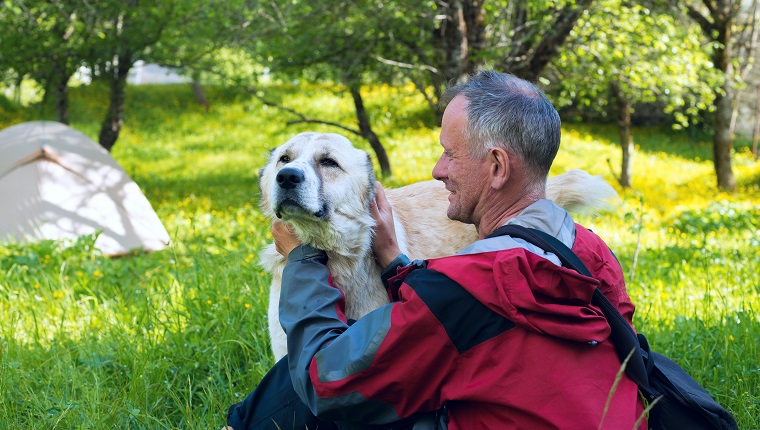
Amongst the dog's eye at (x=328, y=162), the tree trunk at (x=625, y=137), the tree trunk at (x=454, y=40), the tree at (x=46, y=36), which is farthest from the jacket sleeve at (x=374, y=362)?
the tree trunk at (x=625, y=137)

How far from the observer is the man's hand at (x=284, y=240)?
2.57m

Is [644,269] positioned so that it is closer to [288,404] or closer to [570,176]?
[570,176]

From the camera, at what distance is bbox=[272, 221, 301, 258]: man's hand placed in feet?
8.42

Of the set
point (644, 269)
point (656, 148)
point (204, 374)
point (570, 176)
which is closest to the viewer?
point (204, 374)

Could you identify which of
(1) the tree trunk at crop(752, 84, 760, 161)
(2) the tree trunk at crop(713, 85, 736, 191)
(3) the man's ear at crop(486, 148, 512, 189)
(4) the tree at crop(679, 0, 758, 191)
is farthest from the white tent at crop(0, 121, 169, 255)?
(1) the tree trunk at crop(752, 84, 760, 161)

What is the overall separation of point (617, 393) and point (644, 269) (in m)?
4.30

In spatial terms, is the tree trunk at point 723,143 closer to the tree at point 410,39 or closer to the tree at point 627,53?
the tree at point 627,53

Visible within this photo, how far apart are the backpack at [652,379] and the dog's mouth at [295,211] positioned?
929 millimetres

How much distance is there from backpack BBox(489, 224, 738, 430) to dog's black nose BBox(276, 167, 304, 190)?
0.92 metres

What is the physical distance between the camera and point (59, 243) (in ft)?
21.2

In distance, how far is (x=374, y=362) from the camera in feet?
5.55

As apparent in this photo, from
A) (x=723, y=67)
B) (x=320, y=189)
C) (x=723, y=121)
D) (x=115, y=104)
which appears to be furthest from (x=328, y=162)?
(x=723, y=121)

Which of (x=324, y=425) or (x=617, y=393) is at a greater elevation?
(x=617, y=393)

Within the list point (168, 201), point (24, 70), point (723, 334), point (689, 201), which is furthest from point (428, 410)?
point (24, 70)
